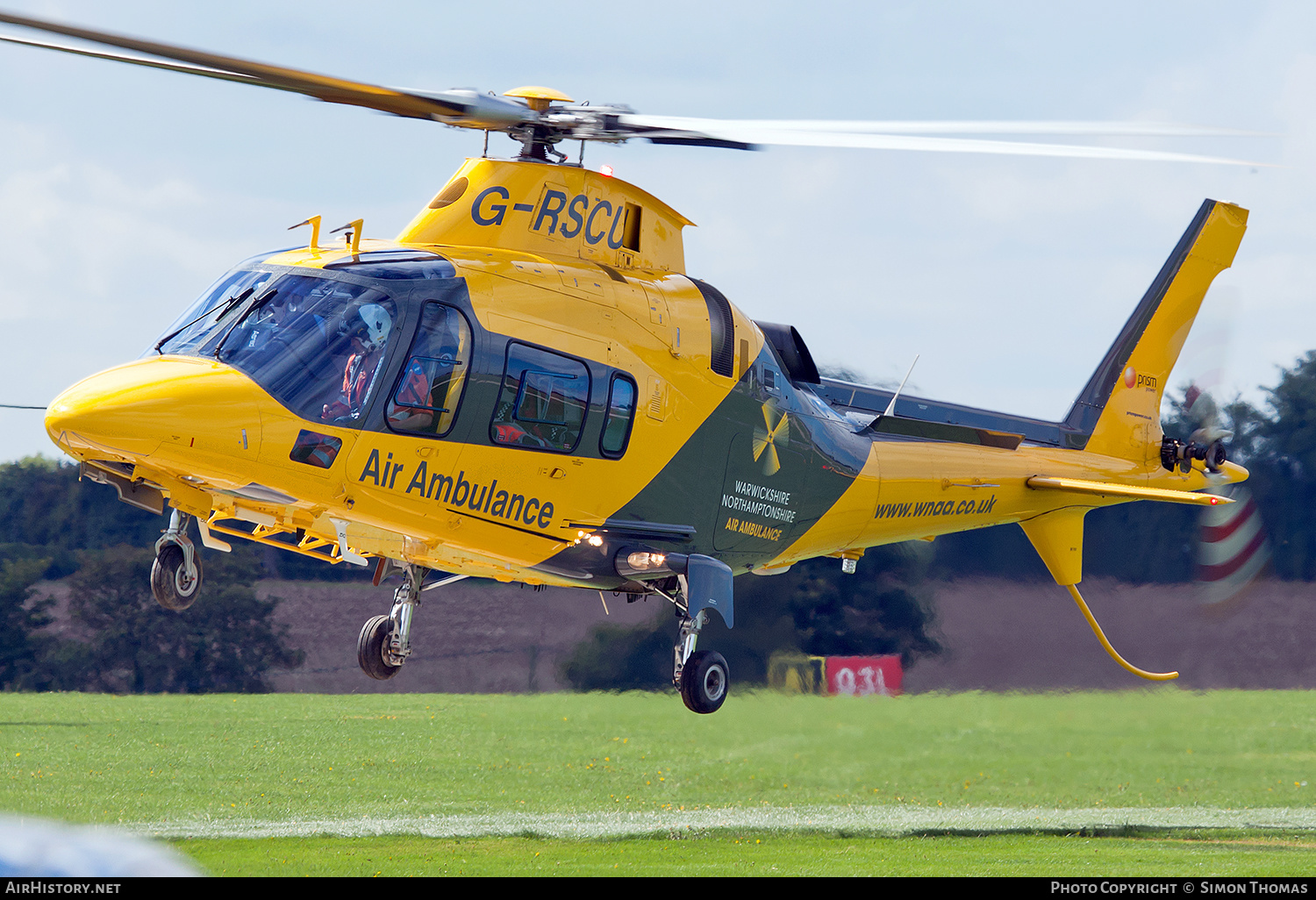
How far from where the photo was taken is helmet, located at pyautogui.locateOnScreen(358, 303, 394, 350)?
8945 mm

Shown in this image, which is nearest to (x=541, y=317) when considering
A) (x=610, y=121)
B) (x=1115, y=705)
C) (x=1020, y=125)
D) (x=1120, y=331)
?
(x=610, y=121)

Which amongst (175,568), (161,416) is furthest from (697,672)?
(161,416)

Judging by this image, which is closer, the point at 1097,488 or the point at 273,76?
the point at 273,76

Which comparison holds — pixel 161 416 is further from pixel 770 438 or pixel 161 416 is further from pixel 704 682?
pixel 770 438

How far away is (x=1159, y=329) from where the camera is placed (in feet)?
54.0

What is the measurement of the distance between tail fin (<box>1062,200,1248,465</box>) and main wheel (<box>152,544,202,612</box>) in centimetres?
1044

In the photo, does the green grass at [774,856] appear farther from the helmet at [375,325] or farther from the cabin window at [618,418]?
the helmet at [375,325]

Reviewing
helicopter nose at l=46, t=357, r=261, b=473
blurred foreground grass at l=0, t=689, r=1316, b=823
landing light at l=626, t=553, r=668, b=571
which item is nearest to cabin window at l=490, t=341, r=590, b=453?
landing light at l=626, t=553, r=668, b=571

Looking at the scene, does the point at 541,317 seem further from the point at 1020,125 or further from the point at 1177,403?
the point at 1177,403

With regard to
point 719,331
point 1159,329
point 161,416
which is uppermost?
point 1159,329

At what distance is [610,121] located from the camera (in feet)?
34.1

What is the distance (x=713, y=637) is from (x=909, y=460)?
902 centimetres

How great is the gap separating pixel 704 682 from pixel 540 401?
2.67 meters

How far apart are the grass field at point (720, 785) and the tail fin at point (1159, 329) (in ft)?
18.8
